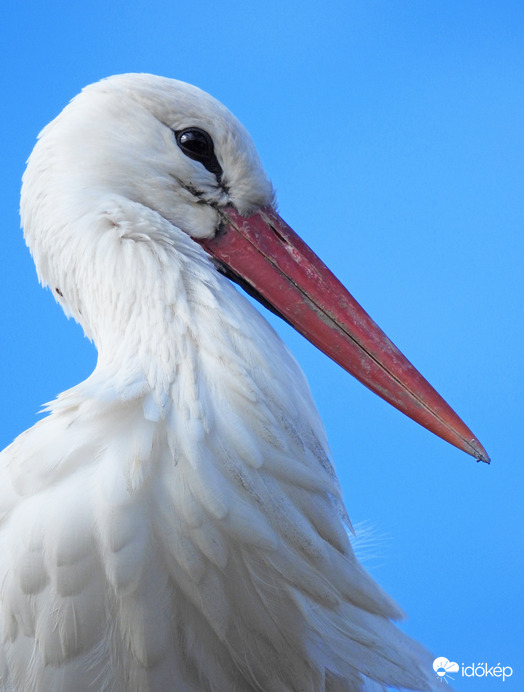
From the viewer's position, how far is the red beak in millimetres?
1130

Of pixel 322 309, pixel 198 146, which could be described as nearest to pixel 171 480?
pixel 322 309

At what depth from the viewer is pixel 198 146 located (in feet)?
3.97

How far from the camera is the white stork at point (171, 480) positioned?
2.96 feet

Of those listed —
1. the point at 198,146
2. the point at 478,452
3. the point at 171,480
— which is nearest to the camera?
the point at 171,480

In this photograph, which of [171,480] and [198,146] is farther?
[198,146]

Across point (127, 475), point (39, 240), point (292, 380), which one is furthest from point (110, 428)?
point (39, 240)

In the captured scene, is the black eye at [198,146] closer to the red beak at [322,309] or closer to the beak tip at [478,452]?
the red beak at [322,309]

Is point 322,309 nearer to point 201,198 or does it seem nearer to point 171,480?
point 201,198

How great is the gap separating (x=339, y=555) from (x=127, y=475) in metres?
0.28

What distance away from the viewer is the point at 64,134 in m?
1.19

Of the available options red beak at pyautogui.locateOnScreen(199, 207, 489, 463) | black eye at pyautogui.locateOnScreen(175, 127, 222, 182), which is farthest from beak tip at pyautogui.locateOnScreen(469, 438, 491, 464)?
black eye at pyautogui.locateOnScreen(175, 127, 222, 182)

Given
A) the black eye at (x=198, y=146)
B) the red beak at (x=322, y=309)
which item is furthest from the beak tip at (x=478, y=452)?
the black eye at (x=198, y=146)

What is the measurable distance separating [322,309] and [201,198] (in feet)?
0.80

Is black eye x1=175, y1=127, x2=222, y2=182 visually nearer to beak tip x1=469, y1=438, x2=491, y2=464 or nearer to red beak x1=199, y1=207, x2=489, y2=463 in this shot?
red beak x1=199, y1=207, x2=489, y2=463
